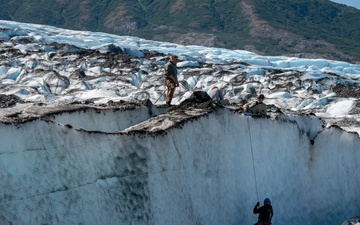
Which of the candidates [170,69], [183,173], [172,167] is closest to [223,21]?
[170,69]

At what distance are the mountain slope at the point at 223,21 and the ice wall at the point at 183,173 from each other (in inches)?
4106

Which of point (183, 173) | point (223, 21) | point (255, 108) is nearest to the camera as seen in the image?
point (183, 173)

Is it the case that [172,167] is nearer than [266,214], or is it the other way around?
[172,167]

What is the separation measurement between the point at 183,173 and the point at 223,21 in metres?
140

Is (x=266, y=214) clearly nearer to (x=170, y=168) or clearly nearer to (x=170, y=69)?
(x=170, y=168)

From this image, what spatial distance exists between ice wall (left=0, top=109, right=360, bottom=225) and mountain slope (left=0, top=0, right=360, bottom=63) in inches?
4106

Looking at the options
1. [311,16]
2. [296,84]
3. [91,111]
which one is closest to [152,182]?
[91,111]

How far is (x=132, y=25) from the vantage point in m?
139

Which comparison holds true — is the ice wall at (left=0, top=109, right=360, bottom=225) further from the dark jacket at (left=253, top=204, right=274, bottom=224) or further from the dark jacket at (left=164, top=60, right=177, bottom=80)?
the dark jacket at (left=164, top=60, right=177, bottom=80)

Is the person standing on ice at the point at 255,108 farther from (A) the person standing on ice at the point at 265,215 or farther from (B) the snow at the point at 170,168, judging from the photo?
(A) the person standing on ice at the point at 265,215

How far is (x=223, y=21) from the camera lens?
146m

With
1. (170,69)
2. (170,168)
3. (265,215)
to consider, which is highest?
(170,69)

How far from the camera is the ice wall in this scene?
7.13m

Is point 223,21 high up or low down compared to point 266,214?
up
